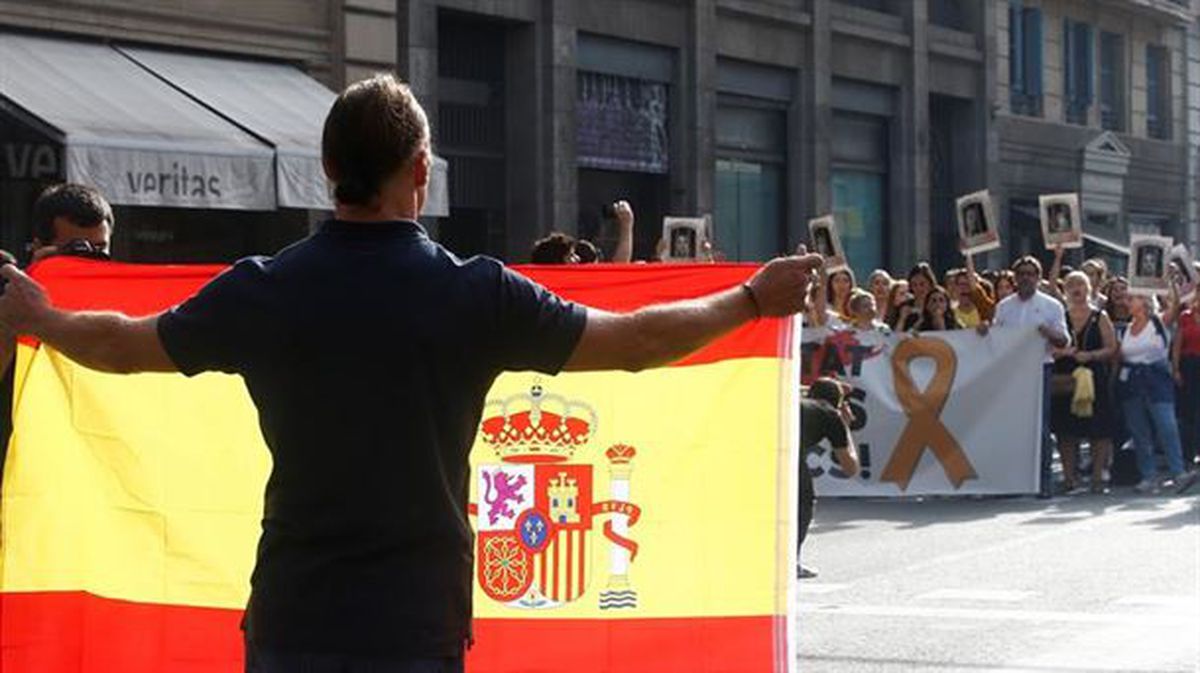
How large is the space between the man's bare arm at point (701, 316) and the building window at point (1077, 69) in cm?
3774

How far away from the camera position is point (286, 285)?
161 inches

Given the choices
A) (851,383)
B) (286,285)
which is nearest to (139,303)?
(286,285)

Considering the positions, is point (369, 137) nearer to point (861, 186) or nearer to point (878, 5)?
point (861, 186)

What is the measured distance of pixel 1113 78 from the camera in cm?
4375

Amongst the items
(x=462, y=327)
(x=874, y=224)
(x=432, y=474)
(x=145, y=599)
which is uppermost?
(x=874, y=224)

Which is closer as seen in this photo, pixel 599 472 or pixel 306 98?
pixel 599 472

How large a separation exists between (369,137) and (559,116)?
2194 centimetres

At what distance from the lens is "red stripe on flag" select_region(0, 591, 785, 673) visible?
269 inches

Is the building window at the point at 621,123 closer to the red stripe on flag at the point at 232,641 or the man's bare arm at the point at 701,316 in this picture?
the red stripe on flag at the point at 232,641

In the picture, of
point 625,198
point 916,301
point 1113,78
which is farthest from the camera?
point 1113,78

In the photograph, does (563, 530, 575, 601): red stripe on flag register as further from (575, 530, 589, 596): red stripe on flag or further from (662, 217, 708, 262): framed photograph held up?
(662, 217, 708, 262): framed photograph held up

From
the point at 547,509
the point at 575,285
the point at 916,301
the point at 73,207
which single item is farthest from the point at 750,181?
the point at 73,207

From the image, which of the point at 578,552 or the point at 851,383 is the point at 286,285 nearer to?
the point at 578,552

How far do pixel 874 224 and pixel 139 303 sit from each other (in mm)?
28638
